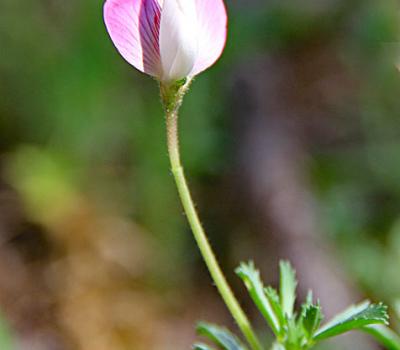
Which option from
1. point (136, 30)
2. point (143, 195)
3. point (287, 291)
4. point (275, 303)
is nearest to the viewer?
Answer: point (136, 30)

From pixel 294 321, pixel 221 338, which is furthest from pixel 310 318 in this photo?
pixel 221 338

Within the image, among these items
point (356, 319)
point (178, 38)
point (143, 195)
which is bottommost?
point (356, 319)

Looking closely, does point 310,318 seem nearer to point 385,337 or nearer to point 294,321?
point 294,321

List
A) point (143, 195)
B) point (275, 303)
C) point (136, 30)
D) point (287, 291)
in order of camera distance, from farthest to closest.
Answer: point (143, 195) < point (287, 291) < point (275, 303) < point (136, 30)

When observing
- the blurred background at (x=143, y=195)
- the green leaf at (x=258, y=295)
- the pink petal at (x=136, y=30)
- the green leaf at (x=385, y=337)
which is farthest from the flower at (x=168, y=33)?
the blurred background at (x=143, y=195)

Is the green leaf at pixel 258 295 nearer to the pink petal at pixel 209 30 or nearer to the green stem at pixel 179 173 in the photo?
the green stem at pixel 179 173

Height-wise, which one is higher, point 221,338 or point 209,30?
point 209,30

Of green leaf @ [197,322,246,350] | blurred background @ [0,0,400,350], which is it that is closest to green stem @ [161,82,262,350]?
green leaf @ [197,322,246,350]
